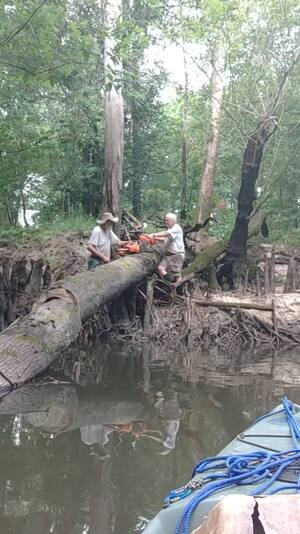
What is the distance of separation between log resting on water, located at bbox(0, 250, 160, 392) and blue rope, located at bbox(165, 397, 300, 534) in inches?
120

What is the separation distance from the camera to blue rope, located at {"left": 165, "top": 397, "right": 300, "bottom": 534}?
2213 mm

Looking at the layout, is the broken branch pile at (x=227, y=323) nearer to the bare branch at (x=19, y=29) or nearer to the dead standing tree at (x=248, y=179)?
the dead standing tree at (x=248, y=179)

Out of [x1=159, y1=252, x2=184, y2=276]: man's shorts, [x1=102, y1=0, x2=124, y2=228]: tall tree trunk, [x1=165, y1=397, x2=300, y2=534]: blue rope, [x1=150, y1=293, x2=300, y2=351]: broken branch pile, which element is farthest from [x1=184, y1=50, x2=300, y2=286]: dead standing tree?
[x1=165, y1=397, x2=300, y2=534]: blue rope

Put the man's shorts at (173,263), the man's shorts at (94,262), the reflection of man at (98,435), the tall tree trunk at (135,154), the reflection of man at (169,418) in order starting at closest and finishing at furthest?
the reflection of man at (98,435) < the reflection of man at (169,418) < the man's shorts at (94,262) < the man's shorts at (173,263) < the tall tree trunk at (135,154)

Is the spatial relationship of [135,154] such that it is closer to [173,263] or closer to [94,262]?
[173,263]

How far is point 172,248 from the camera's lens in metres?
10.3

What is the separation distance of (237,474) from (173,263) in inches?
319

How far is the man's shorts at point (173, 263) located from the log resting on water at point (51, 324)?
8.03 ft

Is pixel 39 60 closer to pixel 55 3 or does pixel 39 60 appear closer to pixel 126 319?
pixel 55 3

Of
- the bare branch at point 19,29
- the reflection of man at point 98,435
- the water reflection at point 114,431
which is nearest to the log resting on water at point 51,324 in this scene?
the water reflection at point 114,431

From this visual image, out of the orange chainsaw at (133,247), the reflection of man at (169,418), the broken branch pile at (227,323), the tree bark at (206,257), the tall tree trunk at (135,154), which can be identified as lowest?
the broken branch pile at (227,323)

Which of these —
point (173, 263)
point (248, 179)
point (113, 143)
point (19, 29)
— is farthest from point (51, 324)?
point (113, 143)

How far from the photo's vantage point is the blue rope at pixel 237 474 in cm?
221

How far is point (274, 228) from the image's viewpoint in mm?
16250
